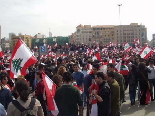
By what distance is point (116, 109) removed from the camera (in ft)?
20.2

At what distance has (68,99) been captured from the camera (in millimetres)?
5188

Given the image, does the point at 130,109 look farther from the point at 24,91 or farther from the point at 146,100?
the point at 24,91

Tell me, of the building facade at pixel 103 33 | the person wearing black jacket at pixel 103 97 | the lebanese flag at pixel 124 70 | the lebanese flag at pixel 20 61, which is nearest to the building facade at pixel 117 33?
the building facade at pixel 103 33

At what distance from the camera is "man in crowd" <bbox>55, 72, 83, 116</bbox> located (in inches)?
204

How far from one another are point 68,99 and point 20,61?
6.61 feet

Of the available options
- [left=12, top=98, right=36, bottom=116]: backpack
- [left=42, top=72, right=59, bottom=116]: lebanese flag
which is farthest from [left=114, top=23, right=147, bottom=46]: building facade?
[left=12, top=98, right=36, bottom=116]: backpack

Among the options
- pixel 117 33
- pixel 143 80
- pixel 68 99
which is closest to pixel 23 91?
pixel 68 99

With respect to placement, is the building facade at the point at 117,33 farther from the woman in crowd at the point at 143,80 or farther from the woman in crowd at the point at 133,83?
the woman in crowd at the point at 143,80

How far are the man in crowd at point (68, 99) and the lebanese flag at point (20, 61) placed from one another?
1599mm

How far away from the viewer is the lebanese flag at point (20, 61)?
259 inches

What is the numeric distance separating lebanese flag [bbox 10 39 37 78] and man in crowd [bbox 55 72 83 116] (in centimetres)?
160

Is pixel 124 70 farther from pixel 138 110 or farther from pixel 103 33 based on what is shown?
pixel 103 33

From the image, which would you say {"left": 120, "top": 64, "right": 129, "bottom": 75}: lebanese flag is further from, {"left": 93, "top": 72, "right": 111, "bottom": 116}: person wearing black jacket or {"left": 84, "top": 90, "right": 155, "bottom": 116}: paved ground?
{"left": 93, "top": 72, "right": 111, "bottom": 116}: person wearing black jacket

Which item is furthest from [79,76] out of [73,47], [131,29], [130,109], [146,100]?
[131,29]
